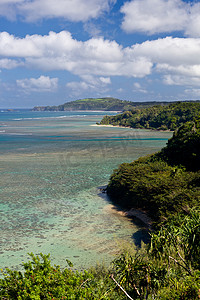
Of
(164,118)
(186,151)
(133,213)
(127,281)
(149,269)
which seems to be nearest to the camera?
(149,269)

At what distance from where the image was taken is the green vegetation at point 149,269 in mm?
9594

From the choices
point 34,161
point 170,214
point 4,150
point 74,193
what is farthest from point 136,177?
point 4,150

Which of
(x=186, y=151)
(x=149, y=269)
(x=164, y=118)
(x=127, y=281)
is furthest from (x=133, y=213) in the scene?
(x=164, y=118)

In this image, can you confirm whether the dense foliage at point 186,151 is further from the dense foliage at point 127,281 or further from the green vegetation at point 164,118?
the green vegetation at point 164,118

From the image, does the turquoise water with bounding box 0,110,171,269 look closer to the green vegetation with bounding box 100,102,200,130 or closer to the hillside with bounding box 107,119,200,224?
the hillside with bounding box 107,119,200,224

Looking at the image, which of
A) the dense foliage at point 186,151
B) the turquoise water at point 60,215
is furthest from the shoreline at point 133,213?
the dense foliage at point 186,151

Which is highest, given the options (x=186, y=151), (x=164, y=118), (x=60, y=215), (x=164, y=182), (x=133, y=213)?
(x=164, y=118)

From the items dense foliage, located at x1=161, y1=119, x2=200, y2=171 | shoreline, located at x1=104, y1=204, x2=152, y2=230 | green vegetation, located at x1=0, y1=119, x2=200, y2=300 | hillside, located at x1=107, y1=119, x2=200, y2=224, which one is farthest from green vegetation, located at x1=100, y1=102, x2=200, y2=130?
green vegetation, located at x1=0, y1=119, x2=200, y2=300

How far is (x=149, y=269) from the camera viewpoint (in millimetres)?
11023

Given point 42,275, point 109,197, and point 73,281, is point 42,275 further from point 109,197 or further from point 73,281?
point 109,197

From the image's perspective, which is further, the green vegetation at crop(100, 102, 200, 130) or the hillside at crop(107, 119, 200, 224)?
the green vegetation at crop(100, 102, 200, 130)

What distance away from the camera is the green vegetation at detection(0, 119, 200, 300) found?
31.5 feet

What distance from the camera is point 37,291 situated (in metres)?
9.27

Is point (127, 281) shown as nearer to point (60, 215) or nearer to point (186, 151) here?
point (60, 215)
